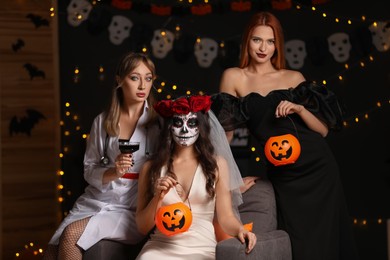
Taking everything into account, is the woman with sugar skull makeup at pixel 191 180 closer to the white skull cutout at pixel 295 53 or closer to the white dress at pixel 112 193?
the white dress at pixel 112 193

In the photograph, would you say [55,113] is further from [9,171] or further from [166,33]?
[166,33]

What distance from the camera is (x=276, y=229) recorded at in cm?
436

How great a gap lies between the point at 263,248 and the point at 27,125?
288cm

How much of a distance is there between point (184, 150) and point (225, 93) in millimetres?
501

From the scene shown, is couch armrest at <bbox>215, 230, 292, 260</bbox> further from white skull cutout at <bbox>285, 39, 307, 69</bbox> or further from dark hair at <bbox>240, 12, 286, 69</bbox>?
white skull cutout at <bbox>285, 39, 307, 69</bbox>

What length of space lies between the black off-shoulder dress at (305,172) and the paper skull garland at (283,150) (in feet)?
0.52

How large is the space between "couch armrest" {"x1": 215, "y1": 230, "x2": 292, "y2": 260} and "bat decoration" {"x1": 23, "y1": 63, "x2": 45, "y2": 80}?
2.76 m

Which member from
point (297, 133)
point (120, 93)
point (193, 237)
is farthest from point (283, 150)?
point (120, 93)

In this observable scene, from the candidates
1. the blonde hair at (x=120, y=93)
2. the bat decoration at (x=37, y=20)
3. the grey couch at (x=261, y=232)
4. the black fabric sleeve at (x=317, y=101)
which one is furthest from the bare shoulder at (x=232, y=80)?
the bat decoration at (x=37, y=20)

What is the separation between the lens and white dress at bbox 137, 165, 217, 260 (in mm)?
3891

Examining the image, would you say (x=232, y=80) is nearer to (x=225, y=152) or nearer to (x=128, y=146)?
(x=225, y=152)

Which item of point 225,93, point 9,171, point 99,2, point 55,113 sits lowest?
point 9,171

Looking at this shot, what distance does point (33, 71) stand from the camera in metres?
6.00

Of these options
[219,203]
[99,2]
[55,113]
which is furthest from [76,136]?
[219,203]
